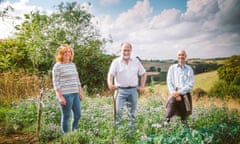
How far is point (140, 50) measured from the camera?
18.5ft

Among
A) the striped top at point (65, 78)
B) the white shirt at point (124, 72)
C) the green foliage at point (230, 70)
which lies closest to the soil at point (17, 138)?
the striped top at point (65, 78)

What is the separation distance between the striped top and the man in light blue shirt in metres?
1.02

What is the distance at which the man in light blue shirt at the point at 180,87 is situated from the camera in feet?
10.1

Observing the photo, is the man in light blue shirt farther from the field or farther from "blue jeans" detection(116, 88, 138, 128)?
"blue jeans" detection(116, 88, 138, 128)

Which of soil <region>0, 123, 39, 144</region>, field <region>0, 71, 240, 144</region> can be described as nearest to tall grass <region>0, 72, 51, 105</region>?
field <region>0, 71, 240, 144</region>

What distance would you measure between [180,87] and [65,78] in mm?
1195

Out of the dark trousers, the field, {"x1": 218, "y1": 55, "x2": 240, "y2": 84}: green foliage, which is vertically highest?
{"x1": 218, "y1": 55, "x2": 240, "y2": 84}: green foliage

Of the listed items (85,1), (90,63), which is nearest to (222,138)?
(90,63)

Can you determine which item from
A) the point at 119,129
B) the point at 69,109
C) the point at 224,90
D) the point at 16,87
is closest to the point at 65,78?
the point at 69,109

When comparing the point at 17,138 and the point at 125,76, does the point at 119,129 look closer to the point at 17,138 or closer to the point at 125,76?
the point at 125,76

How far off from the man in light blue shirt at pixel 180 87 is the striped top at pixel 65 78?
3.35 ft

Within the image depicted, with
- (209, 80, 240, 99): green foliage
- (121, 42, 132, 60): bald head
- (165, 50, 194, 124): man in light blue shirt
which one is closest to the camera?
(121, 42, 132, 60): bald head

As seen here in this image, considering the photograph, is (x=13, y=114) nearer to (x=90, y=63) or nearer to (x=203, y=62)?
(x=90, y=63)

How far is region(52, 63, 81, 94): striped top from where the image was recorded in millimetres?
2750
